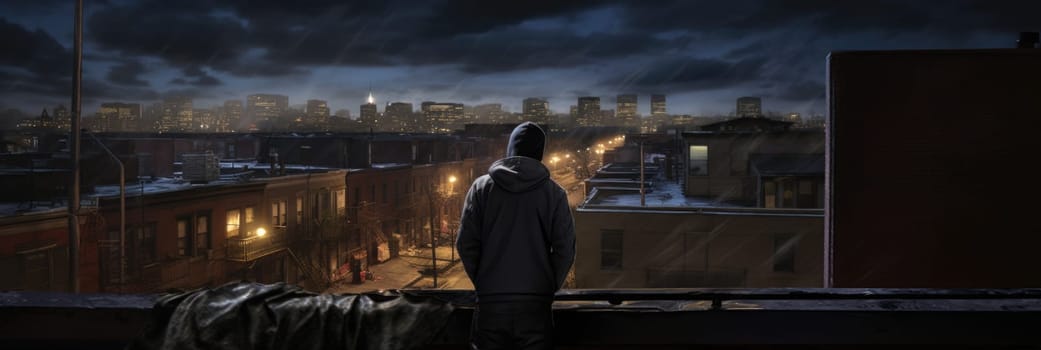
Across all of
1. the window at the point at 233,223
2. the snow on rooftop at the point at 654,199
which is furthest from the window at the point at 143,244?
the snow on rooftop at the point at 654,199

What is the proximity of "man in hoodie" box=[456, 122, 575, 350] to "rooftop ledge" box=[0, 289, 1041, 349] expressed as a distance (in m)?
0.30

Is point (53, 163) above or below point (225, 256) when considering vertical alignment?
above

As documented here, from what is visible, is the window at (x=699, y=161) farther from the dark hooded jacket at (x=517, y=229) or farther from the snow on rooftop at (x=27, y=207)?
the dark hooded jacket at (x=517, y=229)

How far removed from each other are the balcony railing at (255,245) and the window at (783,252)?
19.4 metres

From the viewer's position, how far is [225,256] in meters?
24.2

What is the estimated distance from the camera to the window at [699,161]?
90.5ft

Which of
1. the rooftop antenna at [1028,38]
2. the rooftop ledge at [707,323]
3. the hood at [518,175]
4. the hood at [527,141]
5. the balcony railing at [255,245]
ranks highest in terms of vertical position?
the rooftop antenna at [1028,38]

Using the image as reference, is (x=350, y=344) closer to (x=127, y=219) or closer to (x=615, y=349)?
(x=615, y=349)

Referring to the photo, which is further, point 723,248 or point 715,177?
point 715,177

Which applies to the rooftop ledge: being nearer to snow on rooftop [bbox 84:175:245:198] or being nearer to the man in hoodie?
the man in hoodie

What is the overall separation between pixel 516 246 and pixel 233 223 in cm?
2443

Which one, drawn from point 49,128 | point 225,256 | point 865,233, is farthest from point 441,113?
point 865,233

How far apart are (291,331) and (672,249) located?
19.7 meters

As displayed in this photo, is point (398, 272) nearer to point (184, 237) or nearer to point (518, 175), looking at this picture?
point (184, 237)
